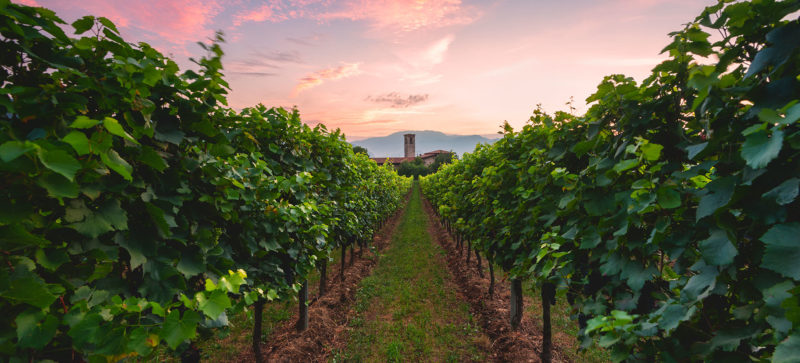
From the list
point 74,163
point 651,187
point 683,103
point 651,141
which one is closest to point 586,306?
point 651,187

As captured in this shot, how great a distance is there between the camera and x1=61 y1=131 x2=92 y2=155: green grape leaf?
127 centimetres

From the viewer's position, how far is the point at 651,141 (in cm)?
216

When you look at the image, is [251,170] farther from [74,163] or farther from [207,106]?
[74,163]

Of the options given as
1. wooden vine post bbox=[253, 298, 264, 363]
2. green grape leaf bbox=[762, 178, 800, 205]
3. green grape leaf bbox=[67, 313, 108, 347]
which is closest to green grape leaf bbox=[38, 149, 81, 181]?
green grape leaf bbox=[67, 313, 108, 347]

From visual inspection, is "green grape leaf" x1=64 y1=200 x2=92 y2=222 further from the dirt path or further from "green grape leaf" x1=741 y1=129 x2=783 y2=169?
the dirt path

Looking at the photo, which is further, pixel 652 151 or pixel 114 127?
pixel 652 151

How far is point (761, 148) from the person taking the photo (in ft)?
3.97

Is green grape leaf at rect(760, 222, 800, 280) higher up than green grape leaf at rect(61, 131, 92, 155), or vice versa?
green grape leaf at rect(61, 131, 92, 155)

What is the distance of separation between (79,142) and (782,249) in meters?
2.91

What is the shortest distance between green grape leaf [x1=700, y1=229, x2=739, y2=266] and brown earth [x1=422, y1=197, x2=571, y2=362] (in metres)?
3.18

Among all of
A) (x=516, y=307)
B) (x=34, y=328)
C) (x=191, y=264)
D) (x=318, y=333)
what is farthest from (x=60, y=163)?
(x=516, y=307)

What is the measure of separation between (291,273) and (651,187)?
4.22m

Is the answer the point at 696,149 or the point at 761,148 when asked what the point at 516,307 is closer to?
the point at 696,149

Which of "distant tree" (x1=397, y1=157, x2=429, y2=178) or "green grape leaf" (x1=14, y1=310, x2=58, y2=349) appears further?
"distant tree" (x1=397, y1=157, x2=429, y2=178)
